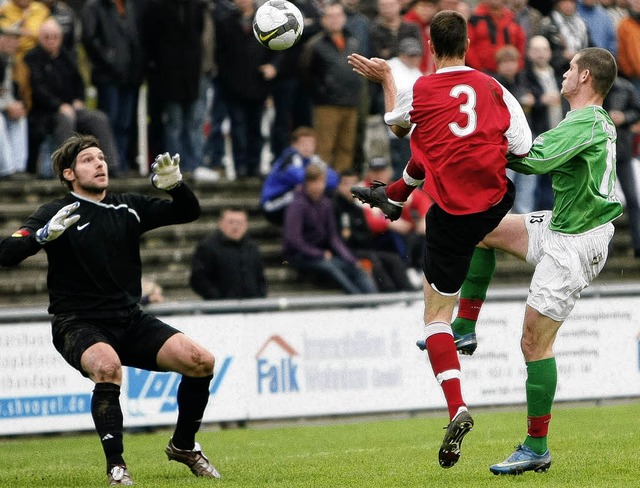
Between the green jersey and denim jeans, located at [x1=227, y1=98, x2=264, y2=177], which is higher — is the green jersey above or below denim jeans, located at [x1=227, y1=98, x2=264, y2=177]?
above

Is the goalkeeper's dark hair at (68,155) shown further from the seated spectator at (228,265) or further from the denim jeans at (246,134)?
the denim jeans at (246,134)

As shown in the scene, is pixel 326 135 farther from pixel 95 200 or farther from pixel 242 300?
pixel 95 200

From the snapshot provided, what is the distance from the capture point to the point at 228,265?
14.0m

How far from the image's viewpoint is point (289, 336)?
520 inches

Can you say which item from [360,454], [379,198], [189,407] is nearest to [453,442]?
[379,198]

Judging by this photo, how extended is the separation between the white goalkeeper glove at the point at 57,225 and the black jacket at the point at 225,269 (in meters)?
5.91

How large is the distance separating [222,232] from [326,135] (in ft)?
8.15

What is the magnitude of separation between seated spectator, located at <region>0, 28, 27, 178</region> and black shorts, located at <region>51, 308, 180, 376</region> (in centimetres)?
667

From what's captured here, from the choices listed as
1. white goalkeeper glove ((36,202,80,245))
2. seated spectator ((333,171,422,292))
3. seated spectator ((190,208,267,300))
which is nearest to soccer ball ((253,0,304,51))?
white goalkeeper glove ((36,202,80,245))

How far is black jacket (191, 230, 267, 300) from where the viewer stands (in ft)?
45.8

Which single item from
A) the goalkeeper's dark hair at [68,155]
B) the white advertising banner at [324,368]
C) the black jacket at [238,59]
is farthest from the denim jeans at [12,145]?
the goalkeeper's dark hair at [68,155]

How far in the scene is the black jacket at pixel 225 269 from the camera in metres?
13.9

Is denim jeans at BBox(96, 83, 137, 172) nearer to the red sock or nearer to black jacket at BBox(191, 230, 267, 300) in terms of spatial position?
black jacket at BBox(191, 230, 267, 300)

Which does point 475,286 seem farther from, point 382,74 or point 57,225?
point 57,225
